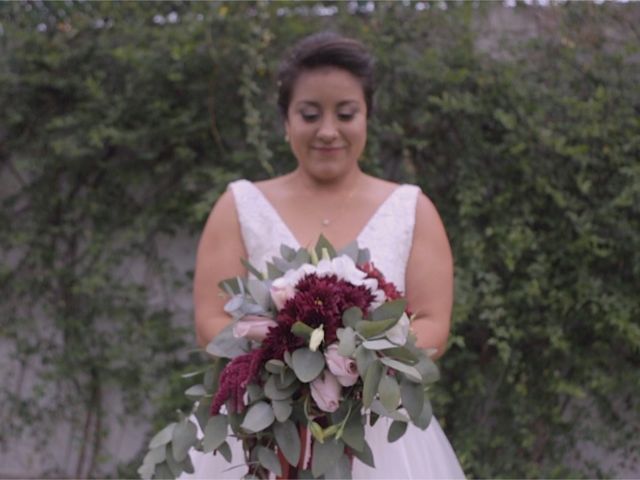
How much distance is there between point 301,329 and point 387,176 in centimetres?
207

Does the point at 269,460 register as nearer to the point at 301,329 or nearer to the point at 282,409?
the point at 282,409

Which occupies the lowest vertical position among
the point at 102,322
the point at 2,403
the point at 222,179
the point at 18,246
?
the point at 2,403

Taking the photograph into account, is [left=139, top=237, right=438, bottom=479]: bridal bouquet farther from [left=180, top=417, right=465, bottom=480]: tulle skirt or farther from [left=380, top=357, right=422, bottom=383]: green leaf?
[left=180, top=417, right=465, bottom=480]: tulle skirt

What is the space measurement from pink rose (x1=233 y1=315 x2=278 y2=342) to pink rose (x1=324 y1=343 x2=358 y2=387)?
0.46 ft

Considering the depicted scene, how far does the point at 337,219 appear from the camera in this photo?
228 cm

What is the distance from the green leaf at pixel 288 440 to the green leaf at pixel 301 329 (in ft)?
0.63

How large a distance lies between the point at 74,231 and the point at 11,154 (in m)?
0.49

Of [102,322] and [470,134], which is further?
[102,322]

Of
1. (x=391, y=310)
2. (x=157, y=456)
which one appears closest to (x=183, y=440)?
(x=157, y=456)

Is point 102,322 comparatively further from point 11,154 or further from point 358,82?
point 358,82

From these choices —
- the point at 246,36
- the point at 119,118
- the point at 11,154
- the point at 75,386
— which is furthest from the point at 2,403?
the point at 246,36

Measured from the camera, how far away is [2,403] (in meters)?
3.93

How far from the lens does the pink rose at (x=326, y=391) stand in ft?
5.40

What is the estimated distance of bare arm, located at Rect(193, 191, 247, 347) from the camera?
217 centimetres
